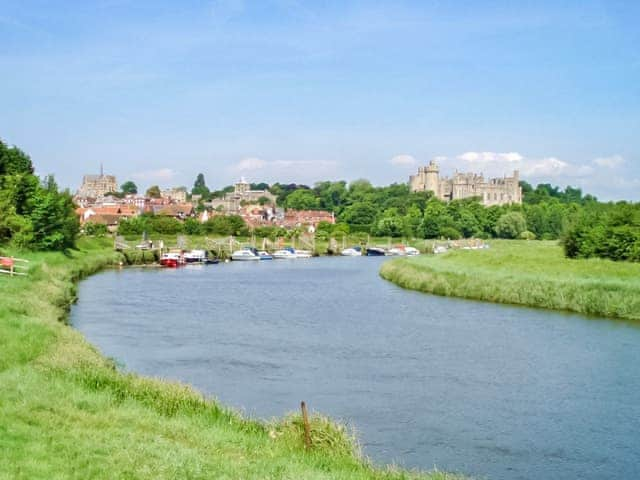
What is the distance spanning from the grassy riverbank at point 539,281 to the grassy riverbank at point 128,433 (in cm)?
2499

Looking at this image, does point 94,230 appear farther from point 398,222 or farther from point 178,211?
point 398,222

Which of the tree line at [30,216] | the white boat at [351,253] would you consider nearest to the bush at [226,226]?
the white boat at [351,253]

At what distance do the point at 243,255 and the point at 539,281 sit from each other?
2140 inches

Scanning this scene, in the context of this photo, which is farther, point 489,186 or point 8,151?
point 489,186

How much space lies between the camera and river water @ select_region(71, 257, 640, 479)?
653 inches

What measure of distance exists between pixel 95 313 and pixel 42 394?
22.7 m

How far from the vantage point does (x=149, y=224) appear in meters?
107

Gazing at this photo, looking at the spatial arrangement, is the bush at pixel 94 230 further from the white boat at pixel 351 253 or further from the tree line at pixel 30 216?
the white boat at pixel 351 253

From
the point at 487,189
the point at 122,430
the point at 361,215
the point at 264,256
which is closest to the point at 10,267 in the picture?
the point at 122,430

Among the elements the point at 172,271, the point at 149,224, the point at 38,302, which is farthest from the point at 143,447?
Result: the point at 149,224

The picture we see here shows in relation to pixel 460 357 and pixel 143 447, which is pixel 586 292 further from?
pixel 143 447

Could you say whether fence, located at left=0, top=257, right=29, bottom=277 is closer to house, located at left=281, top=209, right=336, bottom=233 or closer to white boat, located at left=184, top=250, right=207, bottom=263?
white boat, located at left=184, top=250, right=207, bottom=263

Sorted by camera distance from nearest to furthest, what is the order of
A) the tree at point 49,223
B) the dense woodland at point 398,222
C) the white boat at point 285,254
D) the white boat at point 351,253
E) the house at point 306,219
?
the dense woodland at point 398,222
the tree at point 49,223
the white boat at point 285,254
the white boat at point 351,253
the house at point 306,219

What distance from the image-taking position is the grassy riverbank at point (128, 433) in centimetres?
1092
